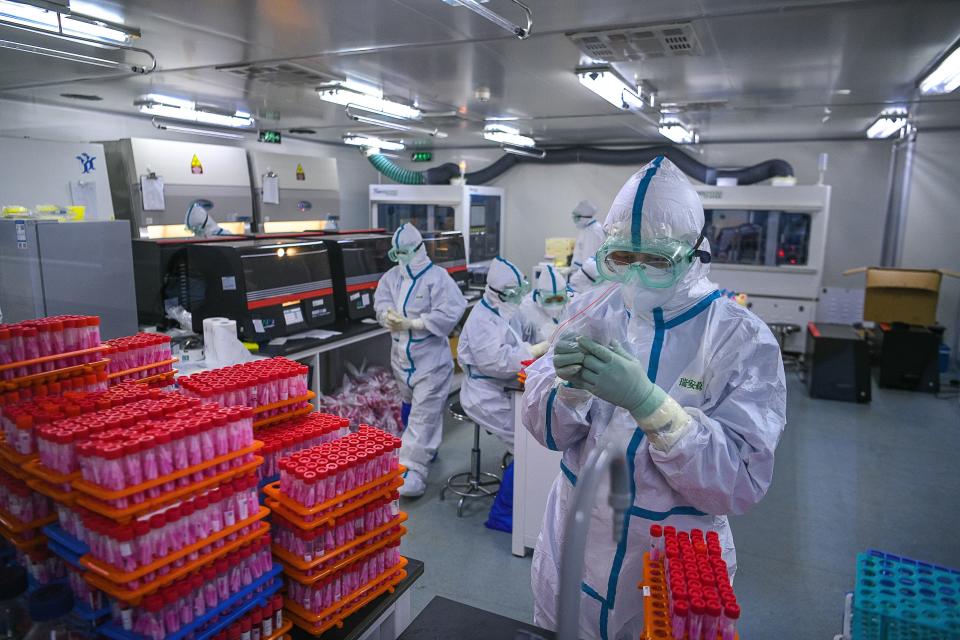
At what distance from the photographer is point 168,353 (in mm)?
1955

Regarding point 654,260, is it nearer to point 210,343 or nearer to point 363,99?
point 210,343

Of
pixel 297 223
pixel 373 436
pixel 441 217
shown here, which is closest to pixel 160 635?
pixel 373 436

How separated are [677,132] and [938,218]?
3499mm

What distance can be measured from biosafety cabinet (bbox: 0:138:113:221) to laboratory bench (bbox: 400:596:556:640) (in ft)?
17.7

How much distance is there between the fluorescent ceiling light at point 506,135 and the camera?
6949 mm

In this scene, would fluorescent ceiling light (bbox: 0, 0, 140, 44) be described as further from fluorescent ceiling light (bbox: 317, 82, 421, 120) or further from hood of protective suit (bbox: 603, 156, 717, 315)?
hood of protective suit (bbox: 603, 156, 717, 315)

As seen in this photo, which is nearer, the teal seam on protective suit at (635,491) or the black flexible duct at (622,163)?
the teal seam on protective suit at (635,491)

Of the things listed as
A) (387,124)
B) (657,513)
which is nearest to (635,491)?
(657,513)

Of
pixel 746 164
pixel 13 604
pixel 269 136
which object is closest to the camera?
pixel 13 604

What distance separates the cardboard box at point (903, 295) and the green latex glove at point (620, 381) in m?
6.31

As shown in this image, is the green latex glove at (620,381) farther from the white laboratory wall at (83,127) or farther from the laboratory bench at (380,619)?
the white laboratory wall at (83,127)

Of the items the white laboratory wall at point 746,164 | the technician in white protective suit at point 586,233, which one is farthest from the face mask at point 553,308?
the white laboratory wall at point 746,164

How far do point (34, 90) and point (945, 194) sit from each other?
9.61 m

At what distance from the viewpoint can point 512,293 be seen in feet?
12.4
